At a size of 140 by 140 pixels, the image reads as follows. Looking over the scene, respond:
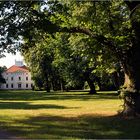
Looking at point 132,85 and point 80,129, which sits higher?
point 132,85

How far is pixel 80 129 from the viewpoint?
675 inches

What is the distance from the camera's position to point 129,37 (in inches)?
914

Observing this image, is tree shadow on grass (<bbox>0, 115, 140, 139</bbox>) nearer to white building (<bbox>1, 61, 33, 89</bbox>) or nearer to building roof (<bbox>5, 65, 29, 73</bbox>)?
white building (<bbox>1, 61, 33, 89</bbox>)

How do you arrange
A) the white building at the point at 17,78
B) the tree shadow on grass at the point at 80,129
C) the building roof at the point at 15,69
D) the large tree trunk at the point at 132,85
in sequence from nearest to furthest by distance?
the tree shadow on grass at the point at 80,129, the large tree trunk at the point at 132,85, the white building at the point at 17,78, the building roof at the point at 15,69

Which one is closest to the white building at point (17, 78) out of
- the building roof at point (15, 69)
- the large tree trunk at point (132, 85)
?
the building roof at point (15, 69)

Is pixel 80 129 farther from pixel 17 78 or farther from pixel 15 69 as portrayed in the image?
pixel 15 69

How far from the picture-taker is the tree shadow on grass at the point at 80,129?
15.3 meters

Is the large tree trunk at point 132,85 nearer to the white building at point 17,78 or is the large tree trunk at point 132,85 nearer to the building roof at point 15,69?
the white building at point 17,78

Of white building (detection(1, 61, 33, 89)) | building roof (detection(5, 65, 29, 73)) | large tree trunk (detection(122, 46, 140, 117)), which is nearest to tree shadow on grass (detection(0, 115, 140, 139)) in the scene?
large tree trunk (detection(122, 46, 140, 117))

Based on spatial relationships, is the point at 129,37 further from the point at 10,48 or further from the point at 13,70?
the point at 13,70

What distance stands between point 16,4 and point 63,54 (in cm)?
4270

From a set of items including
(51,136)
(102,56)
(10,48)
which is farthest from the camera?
(102,56)

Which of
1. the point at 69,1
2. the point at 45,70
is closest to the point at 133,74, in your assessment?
the point at 69,1

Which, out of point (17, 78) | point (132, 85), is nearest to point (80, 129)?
point (132, 85)
